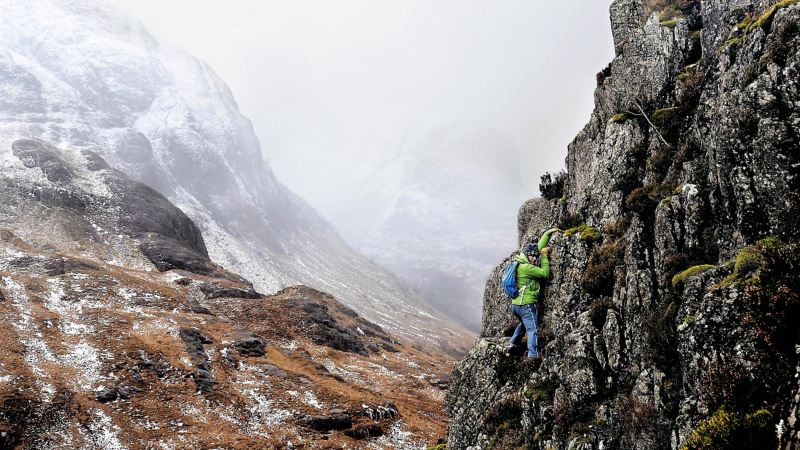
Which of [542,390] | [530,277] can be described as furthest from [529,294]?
[542,390]

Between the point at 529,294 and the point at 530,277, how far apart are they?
2.29 feet

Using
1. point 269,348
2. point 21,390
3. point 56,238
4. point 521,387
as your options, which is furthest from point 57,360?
point 56,238

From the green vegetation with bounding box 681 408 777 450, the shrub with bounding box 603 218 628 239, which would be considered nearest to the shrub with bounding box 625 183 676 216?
the shrub with bounding box 603 218 628 239

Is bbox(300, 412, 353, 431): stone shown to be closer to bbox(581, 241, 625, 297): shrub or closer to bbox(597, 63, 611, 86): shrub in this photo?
bbox(581, 241, 625, 297): shrub

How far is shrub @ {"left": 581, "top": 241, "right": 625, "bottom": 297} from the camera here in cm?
1446

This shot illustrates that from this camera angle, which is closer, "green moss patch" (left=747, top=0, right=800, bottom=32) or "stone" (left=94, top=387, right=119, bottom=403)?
"green moss patch" (left=747, top=0, right=800, bottom=32)

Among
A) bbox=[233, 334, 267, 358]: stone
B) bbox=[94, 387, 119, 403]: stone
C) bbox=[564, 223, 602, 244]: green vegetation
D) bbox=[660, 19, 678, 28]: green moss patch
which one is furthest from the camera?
bbox=[233, 334, 267, 358]: stone

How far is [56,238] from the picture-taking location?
257ft

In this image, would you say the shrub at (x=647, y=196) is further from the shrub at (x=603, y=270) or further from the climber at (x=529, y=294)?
the climber at (x=529, y=294)

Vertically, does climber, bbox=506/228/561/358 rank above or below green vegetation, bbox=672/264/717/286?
below

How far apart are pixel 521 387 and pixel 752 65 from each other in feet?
38.9

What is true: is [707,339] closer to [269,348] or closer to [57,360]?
[57,360]

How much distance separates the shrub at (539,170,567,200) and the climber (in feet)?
23.8

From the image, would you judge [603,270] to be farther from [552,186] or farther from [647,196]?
[552,186]
